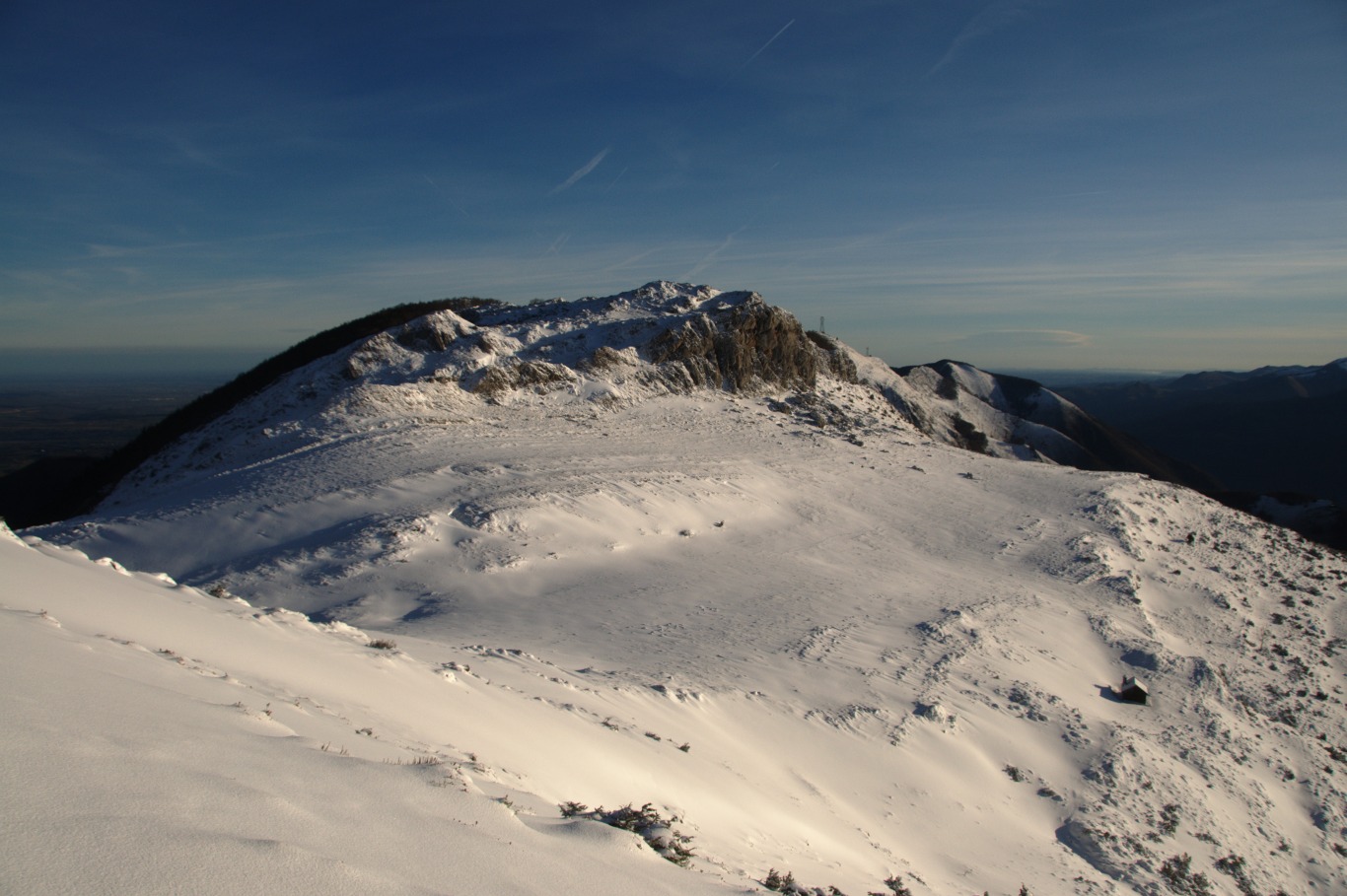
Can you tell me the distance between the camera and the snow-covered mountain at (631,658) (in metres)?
4.48

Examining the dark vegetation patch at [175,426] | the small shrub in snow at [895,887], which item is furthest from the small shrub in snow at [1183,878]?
the dark vegetation patch at [175,426]

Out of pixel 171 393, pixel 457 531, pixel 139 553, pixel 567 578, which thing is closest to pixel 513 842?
pixel 567 578

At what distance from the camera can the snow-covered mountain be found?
448 centimetres

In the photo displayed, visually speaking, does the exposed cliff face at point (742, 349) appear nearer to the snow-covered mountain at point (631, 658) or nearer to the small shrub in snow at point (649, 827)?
the snow-covered mountain at point (631, 658)

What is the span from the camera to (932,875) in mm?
8969

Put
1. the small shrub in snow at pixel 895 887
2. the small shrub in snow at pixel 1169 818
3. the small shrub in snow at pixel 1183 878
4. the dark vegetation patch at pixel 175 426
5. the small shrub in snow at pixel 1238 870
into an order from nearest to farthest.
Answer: the small shrub in snow at pixel 895 887 < the small shrub in snow at pixel 1183 878 < the small shrub in snow at pixel 1238 870 < the small shrub in snow at pixel 1169 818 < the dark vegetation patch at pixel 175 426

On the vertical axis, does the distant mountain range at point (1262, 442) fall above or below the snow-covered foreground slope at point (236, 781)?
below

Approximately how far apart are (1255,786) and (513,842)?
16324mm

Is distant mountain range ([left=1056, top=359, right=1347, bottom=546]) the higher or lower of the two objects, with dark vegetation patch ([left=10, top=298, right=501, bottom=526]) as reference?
lower

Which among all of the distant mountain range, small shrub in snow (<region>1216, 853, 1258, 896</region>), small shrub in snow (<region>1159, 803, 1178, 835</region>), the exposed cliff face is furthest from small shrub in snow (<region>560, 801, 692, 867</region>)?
the distant mountain range

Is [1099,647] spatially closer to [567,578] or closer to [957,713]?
[957,713]

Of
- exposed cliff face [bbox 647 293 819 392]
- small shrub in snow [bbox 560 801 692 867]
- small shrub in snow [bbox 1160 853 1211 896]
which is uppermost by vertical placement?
exposed cliff face [bbox 647 293 819 392]

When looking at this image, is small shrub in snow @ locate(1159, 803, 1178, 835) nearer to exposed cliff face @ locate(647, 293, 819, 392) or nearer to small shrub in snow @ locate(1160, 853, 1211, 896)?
small shrub in snow @ locate(1160, 853, 1211, 896)

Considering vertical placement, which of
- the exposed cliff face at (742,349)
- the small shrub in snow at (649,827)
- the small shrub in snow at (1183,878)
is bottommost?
the small shrub in snow at (1183,878)
